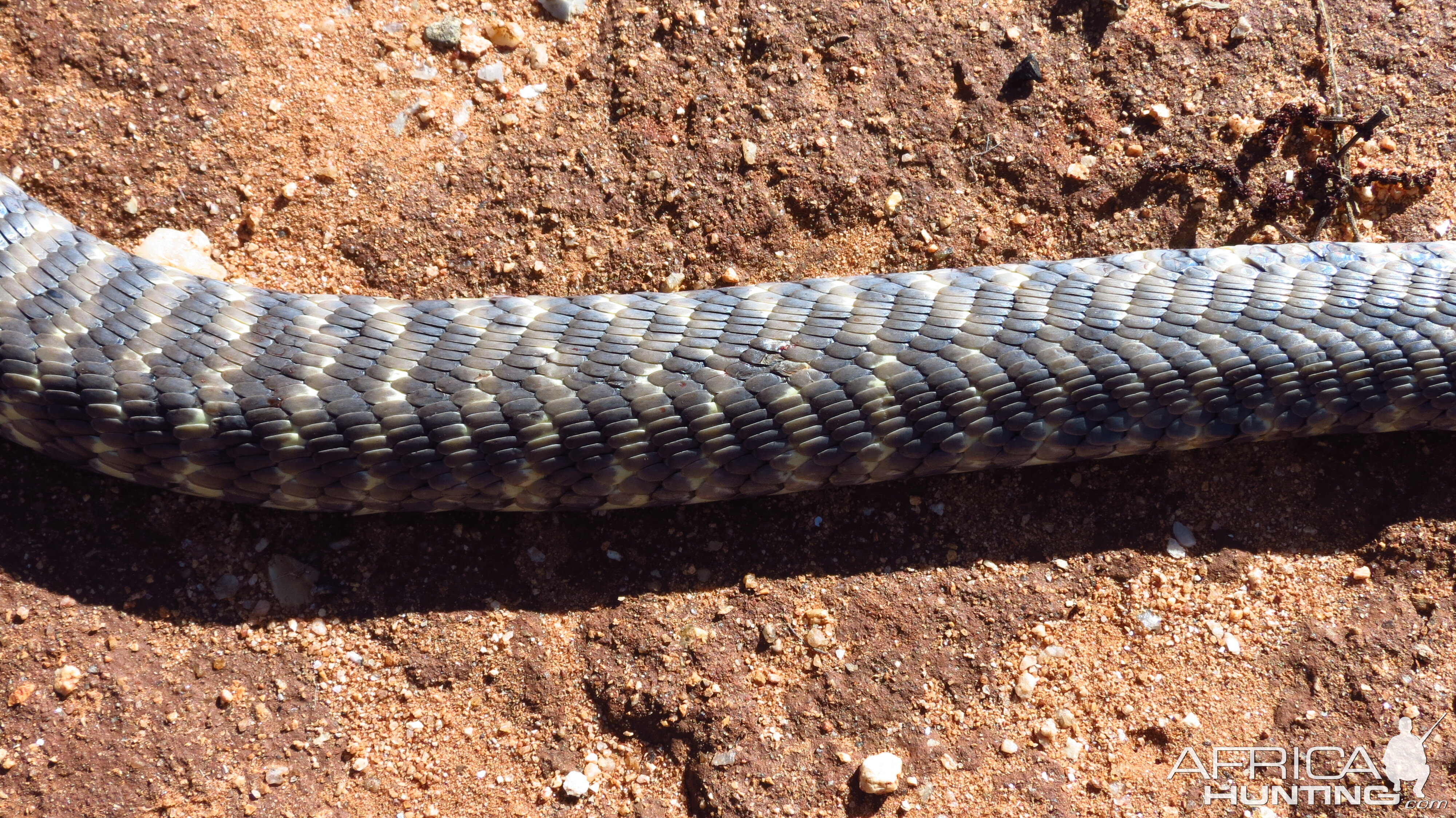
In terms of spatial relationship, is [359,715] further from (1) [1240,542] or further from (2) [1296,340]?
(2) [1296,340]

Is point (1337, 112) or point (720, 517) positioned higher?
point (1337, 112)

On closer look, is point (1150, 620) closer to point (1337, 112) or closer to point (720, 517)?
point (720, 517)

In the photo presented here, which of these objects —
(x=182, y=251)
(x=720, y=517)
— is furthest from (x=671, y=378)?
(x=182, y=251)

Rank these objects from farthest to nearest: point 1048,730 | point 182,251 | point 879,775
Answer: point 182,251 < point 1048,730 < point 879,775

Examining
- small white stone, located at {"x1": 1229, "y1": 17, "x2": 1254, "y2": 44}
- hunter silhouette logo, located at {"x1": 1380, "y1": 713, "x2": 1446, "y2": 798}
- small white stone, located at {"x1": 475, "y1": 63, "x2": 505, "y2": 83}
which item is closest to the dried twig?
small white stone, located at {"x1": 1229, "y1": 17, "x2": 1254, "y2": 44}

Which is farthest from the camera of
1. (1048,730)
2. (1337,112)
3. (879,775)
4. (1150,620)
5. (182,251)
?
(1337,112)

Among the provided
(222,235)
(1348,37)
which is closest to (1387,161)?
(1348,37)

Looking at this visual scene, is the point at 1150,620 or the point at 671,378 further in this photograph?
the point at 1150,620

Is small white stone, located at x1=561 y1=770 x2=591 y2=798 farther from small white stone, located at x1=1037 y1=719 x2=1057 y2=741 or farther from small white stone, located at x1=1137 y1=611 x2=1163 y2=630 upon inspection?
small white stone, located at x1=1137 y1=611 x2=1163 y2=630
